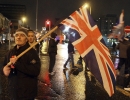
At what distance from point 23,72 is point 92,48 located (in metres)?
1.25

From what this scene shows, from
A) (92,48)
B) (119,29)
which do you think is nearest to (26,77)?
(92,48)

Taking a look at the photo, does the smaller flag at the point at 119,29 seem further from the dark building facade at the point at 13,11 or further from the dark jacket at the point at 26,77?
the dark building facade at the point at 13,11

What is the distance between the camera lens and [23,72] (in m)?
3.46

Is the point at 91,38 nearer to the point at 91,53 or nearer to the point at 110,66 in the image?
the point at 91,53

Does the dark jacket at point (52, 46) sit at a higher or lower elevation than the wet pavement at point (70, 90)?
higher

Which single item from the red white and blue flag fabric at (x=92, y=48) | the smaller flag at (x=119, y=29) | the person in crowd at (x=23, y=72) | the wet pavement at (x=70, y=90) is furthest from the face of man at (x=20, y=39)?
the smaller flag at (x=119, y=29)

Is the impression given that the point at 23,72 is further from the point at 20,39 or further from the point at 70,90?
the point at 70,90

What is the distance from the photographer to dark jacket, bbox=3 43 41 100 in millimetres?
3477

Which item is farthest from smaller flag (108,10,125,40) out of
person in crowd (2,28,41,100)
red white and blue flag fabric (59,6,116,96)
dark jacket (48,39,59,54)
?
person in crowd (2,28,41,100)

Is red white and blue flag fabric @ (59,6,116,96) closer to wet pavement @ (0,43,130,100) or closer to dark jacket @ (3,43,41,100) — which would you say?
dark jacket @ (3,43,41,100)

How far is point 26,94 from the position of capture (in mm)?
3521

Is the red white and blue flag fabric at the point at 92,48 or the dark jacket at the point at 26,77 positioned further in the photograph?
the red white and blue flag fabric at the point at 92,48

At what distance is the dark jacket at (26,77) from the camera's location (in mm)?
3477

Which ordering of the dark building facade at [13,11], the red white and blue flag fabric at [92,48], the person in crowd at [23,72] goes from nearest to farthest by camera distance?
the person in crowd at [23,72] → the red white and blue flag fabric at [92,48] → the dark building facade at [13,11]
